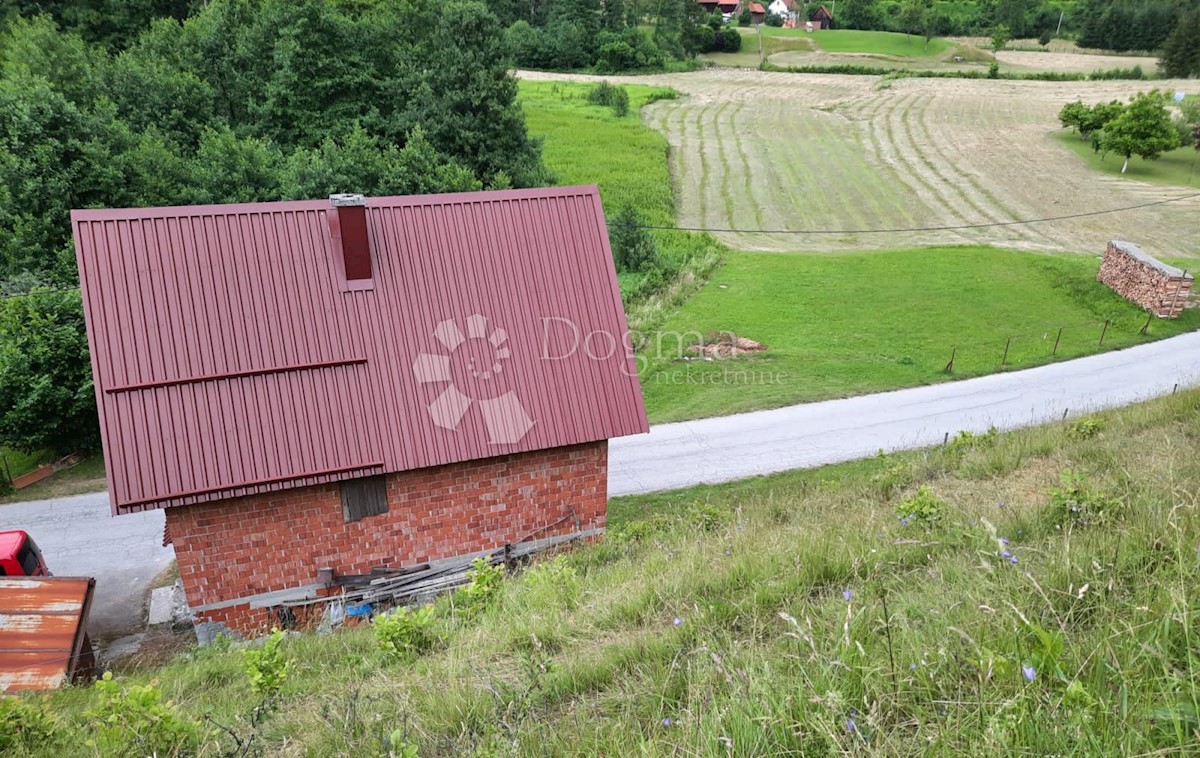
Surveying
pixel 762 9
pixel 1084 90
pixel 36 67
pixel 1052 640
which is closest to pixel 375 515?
pixel 1052 640

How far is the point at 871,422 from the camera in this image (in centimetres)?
1978

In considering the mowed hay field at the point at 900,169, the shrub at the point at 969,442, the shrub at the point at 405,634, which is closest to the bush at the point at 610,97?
the mowed hay field at the point at 900,169

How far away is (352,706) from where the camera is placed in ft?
13.5

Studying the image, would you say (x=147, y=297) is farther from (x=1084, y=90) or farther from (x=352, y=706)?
(x=1084, y=90)

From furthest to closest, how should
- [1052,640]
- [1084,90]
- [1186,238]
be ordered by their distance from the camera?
[1084,90] → [1186,238] → [1052,640]

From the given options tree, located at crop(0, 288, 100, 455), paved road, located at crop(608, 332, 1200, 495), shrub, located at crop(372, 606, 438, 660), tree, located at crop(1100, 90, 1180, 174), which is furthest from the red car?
tree, located at crop(1100, 90, 1180, 174)

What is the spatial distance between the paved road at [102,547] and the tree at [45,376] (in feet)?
6.91

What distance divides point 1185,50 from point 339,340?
92.2 metres

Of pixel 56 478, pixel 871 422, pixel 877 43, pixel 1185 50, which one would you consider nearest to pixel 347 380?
pixel 56 478

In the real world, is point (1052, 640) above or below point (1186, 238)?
above

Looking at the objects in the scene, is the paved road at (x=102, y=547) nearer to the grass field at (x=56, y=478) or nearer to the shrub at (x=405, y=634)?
the grass field at (x=56, y=478)

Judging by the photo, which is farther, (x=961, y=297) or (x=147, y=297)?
(x=961, y=297)

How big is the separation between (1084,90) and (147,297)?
8125 cm

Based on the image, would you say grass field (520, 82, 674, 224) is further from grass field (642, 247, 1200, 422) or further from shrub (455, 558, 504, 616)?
shrub (455, 558, 504, 616)
